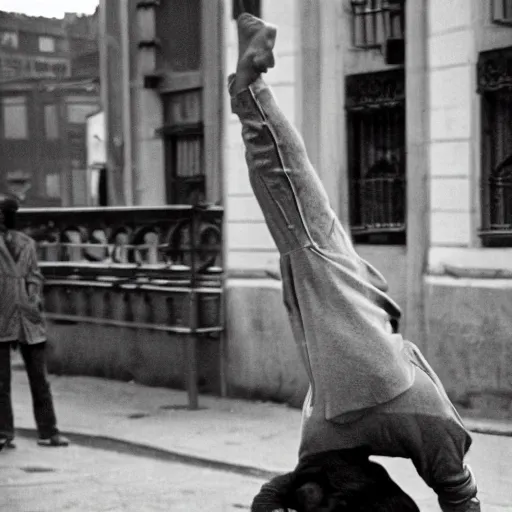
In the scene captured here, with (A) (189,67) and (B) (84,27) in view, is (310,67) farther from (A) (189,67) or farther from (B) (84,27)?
(B) (84,27)

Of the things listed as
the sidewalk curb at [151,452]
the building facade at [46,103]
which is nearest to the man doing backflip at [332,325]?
the sidewalk curb at [151,452]

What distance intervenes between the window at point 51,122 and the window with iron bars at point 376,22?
17.4m

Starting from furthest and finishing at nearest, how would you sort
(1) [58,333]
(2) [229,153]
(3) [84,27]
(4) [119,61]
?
(3) [84,27] < (4) [119,61] < (1) [58,333] < (2) [229,153]

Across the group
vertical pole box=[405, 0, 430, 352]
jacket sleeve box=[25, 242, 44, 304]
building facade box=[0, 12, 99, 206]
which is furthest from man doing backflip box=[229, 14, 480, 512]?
building facade box=[0, 12, 99, 206]

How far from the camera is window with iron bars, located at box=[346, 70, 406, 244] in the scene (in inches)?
453

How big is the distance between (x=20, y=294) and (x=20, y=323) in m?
0.26

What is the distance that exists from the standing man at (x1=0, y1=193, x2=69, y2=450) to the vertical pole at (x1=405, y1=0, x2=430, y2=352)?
11.1 ft

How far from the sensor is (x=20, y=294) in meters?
9.91

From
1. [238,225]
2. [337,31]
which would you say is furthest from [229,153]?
[337,31]

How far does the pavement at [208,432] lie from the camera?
28.5 feet

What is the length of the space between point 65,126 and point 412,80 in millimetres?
18033

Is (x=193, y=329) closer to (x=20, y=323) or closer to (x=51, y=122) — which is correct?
(x=20, y=323)

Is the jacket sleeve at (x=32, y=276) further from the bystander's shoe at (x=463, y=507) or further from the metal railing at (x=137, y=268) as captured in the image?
the bystander's shoe at (x=463, y=507)

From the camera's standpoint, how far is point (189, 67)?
593 inches
